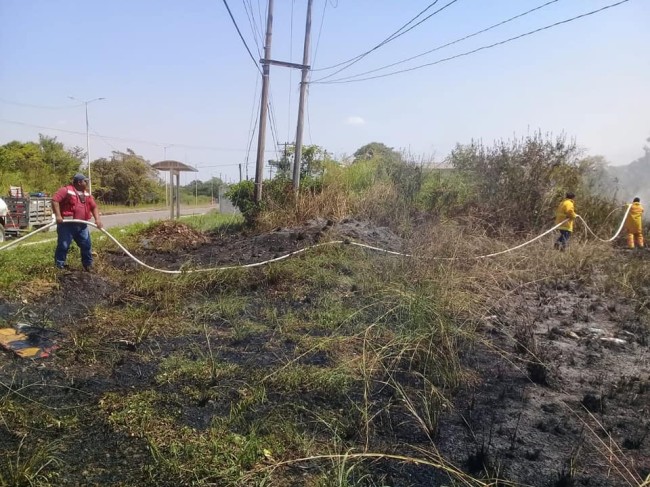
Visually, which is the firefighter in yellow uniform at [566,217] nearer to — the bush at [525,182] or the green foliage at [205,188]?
the bush at [525,182]

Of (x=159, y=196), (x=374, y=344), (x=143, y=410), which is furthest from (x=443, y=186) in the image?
(x=159, y=196)

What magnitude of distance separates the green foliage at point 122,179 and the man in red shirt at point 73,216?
36.7 m

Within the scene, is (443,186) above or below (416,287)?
above

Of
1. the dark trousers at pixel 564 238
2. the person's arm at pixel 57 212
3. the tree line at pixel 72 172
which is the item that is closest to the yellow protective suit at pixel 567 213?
the dark trousers at pixel 564 238

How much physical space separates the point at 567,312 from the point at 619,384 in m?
2.69

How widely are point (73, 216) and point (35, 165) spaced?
26478 millimetres

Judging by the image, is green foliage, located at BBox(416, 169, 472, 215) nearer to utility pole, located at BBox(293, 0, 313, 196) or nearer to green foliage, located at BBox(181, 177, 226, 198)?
utility pole, located at BBox(293, 0, 313, 196)

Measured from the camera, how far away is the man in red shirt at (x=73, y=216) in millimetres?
7398

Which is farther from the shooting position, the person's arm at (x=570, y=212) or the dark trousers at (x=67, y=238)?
the person's arm at (x=570, y=212)

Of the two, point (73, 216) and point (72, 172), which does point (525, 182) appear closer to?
point (73, 216)

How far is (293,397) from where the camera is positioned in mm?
3582

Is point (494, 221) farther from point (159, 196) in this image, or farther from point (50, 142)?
point (159, 196)

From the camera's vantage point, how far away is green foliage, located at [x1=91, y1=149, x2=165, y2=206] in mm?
43750

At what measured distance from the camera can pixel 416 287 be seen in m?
5.39
